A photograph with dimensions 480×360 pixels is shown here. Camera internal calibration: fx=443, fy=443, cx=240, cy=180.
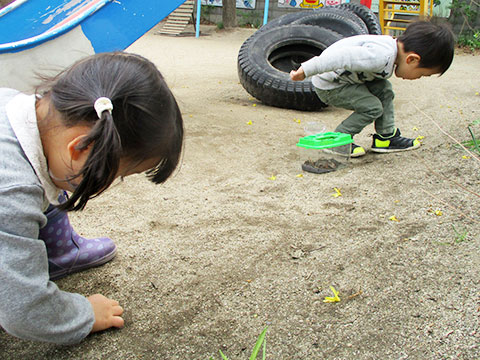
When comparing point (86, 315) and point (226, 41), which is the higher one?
point (86, 315)

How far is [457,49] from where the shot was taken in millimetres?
8609

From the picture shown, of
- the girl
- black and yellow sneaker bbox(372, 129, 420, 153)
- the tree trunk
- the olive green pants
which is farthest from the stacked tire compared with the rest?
the tree trunk

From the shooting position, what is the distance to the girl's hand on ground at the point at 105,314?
1.08 meters

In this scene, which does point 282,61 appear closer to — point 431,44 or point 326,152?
point 326,152

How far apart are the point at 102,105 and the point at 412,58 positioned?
2006 mm

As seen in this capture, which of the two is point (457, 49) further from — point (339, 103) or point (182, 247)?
point (182, 247)

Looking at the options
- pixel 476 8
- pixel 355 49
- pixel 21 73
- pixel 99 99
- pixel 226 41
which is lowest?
pixel 226 41

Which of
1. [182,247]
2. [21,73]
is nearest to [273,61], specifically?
[21,73]

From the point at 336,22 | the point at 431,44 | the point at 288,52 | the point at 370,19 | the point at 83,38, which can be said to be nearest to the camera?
the point at 431,44

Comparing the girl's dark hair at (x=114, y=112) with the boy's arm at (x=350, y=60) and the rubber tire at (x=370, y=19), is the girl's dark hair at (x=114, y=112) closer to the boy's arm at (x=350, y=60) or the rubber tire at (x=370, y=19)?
the boy's arm at (x=350, y=60)

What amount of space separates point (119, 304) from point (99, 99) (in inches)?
25.0

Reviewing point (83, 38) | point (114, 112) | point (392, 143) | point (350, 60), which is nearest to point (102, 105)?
point (114, 112)

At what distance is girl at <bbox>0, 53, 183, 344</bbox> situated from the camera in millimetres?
831

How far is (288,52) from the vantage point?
4.15 metres
